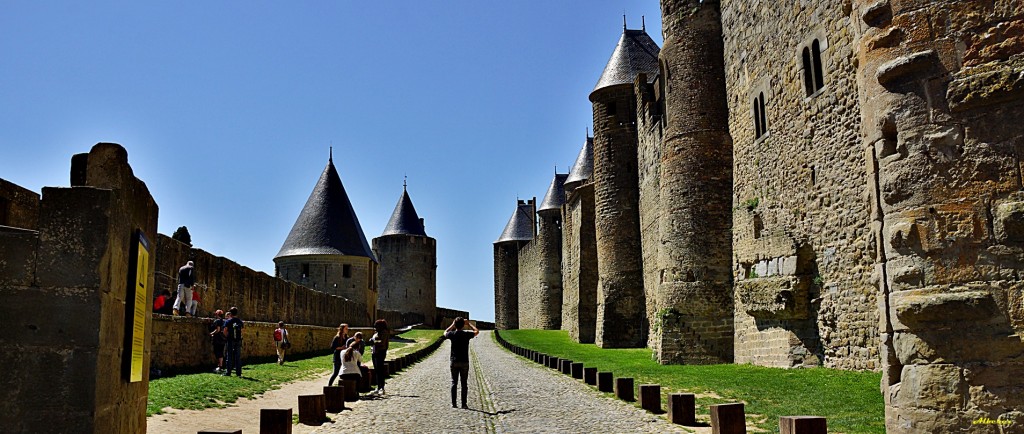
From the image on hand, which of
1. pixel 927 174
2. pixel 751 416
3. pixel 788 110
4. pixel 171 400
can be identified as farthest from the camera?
pixel 788 110

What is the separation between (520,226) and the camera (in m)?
66.7

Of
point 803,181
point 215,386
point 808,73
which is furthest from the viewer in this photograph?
point 803,181

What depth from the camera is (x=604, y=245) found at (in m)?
32.7

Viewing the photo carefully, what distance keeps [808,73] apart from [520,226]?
51.5m

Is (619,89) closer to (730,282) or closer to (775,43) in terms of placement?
(730,282)

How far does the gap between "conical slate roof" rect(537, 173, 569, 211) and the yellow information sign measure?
4970 cm

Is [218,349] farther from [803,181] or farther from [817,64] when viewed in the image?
[817,64]

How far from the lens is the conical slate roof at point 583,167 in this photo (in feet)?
158

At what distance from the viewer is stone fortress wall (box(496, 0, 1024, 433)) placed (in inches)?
222

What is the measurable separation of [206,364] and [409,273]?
167 ft

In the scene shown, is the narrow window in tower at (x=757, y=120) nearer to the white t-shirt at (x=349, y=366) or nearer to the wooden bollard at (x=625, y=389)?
the wooden bollard at (x=625, y=389)

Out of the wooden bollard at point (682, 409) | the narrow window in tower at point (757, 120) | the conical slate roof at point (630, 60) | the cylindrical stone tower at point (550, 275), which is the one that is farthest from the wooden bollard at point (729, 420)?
the cylindrical stone tower at point (550, 275)

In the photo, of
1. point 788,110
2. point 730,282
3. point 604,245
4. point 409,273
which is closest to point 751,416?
point 788,110

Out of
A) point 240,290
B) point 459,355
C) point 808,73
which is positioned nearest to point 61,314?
point 459,355
